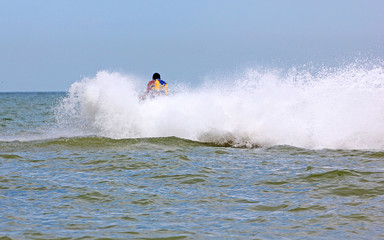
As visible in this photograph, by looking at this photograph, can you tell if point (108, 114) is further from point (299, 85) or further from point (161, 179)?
point (161, 179)

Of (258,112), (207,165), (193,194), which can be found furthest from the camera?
(258,112)

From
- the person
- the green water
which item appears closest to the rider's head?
the person

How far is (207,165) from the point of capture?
9.75 meters

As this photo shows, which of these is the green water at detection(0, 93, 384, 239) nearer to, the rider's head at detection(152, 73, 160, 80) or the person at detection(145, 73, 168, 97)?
the person at detection(145, 73, 168, 97)

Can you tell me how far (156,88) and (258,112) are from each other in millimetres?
4057

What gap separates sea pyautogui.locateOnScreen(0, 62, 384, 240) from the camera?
5.94 metres

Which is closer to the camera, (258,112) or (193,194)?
(193,194)

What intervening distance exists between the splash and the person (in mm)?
478

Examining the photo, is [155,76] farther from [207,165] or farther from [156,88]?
[207,165]

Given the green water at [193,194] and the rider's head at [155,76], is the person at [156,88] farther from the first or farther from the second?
the green water at [193,194]

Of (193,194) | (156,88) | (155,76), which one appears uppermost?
(155,76)

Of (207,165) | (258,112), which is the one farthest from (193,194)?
(258,112)

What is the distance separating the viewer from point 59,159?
35.2 ft

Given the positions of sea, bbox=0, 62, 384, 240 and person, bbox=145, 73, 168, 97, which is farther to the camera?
person, bbox=145, 73, 168, 97
